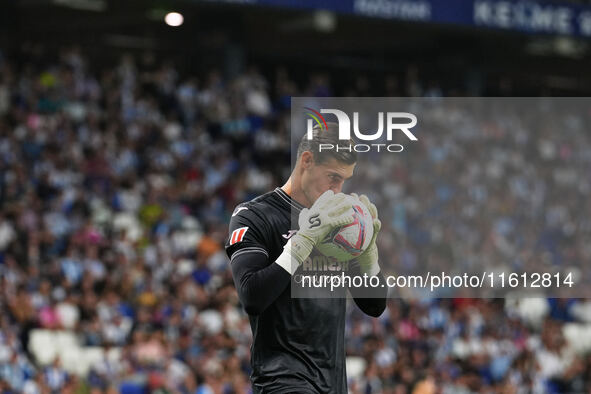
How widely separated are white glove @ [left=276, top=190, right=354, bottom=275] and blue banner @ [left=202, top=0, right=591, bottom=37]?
17714 mm

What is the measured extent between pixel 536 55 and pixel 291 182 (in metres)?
25.8

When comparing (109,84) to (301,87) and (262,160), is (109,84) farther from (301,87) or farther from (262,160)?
(301,87)

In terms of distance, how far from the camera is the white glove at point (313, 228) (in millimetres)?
4344

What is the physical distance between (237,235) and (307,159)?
0.45 metres

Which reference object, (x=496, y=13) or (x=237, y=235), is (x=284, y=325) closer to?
(x=237, y=235)

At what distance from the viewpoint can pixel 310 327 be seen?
4.56 meters

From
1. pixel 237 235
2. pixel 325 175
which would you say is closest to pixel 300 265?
pixel 237 235

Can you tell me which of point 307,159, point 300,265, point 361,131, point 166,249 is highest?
point 166,249

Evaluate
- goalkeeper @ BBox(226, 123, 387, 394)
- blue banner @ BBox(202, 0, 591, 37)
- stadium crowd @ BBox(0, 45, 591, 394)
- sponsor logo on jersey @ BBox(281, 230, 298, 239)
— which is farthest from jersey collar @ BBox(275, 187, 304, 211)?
blue banner @ BBox(202, 0, 591, 37)

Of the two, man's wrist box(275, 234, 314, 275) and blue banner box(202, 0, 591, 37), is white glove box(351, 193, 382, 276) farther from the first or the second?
blue banner box(202, 0, 591, 37)

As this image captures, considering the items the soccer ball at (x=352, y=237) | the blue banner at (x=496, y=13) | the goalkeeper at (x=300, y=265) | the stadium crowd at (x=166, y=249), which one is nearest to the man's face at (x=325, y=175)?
the goalkeeper at (x=300, y=265)

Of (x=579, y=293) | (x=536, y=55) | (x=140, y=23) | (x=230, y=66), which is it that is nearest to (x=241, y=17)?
(x=230, y=66)

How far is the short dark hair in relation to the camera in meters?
4.55

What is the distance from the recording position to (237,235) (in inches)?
176
